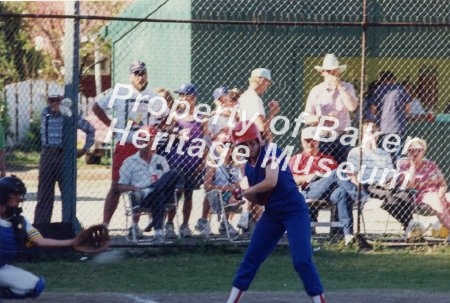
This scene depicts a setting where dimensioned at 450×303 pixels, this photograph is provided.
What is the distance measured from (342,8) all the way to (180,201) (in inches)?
200

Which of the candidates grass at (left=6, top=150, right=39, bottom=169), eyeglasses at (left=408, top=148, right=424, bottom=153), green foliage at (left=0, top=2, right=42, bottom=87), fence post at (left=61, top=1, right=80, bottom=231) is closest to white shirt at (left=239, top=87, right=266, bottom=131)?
eyeglasses at (left=408, top=148, right=424, bottom=153)

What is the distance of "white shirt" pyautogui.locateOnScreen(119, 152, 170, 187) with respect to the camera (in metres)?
12.4

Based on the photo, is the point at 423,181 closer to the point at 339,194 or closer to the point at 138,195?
the point at 339,194

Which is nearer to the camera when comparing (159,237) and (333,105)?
(159,237)

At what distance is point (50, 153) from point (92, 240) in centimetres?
396

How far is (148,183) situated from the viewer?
12461 mm

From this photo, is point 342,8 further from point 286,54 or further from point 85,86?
point 85,86

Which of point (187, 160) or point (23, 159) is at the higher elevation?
point (187, 160)

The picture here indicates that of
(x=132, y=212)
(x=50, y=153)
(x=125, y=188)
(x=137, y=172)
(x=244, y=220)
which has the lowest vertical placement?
(x=244, y=220)

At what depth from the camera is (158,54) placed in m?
17.0

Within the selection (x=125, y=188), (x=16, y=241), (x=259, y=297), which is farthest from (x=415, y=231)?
(x=16, y=241)

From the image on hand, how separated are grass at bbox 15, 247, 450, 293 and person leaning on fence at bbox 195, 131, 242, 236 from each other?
68 centimetres

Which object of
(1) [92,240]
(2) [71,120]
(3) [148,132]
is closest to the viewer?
(1) [92,240]

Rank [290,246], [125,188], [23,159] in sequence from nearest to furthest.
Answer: [290,246] < [125,188] < [23,159]
